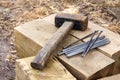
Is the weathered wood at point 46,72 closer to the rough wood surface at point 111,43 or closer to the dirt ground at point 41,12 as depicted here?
Result: the rough wood surface at point 111,43

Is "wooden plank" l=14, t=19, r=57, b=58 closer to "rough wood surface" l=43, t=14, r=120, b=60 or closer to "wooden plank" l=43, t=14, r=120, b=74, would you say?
"rough wood surface" l=43, t=14, r=120, b=60

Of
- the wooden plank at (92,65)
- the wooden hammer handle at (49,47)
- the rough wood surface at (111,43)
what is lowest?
the wooden plank at (92,65)

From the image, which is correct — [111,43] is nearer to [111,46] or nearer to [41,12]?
[111,46]

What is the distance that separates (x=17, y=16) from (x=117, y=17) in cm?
160

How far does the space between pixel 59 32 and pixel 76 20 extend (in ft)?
0.86

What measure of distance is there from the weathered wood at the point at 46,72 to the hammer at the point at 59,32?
5 centimetres

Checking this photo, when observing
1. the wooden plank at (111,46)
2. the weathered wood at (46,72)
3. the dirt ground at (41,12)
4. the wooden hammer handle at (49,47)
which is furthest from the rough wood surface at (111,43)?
the dirt ground at (41,12)

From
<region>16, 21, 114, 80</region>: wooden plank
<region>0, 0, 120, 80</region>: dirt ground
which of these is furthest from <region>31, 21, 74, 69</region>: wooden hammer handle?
<region>0, 0, 120, 80</region>: dirt ground

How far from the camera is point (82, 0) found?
14.7 ft

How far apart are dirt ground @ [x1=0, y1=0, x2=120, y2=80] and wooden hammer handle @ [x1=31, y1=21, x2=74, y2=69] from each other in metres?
0.98

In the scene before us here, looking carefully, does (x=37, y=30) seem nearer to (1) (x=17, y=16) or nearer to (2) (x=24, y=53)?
(2) (x=24, y=53)

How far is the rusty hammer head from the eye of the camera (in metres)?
2.62

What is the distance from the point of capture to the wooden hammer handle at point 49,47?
2.05m

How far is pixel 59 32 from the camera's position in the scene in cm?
247
